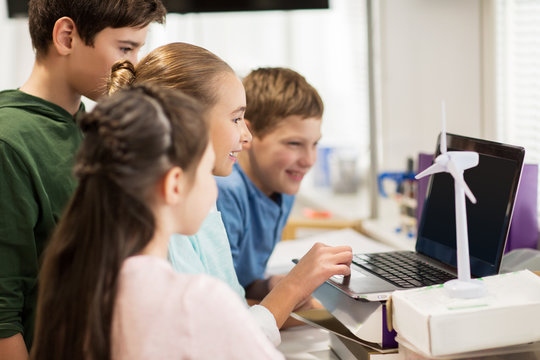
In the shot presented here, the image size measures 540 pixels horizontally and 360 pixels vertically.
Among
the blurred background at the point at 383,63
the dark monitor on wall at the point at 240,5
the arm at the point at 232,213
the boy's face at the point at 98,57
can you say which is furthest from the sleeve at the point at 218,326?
the dark monitor on wall at the point at 240,5

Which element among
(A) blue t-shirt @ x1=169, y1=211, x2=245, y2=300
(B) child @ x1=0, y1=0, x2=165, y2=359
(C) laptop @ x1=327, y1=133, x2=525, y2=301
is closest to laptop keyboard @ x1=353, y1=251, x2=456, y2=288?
(C) laptop @ x1=327, y1=133, x2=525, y2=301

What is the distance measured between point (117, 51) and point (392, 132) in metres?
1.18

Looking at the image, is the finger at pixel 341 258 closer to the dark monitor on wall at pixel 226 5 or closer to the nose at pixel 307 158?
the nose at pixel 307 158

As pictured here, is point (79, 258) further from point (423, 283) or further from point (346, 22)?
point (346, 22)

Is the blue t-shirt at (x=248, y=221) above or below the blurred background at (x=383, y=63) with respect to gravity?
below

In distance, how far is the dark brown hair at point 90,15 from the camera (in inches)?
44.8

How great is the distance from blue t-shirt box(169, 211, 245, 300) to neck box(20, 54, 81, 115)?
342mm

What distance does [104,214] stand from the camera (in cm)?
71

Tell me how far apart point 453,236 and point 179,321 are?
0.63 m

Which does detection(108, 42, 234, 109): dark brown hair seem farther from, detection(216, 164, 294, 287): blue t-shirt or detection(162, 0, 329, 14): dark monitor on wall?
detection(162, 0, 329, 14): dark monitor on wall

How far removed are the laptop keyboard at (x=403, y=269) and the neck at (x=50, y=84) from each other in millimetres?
599

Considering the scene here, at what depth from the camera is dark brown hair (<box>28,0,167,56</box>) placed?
1.14m

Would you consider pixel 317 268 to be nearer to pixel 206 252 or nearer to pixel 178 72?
pixel 206 252

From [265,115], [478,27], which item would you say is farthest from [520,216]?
[478,27]
